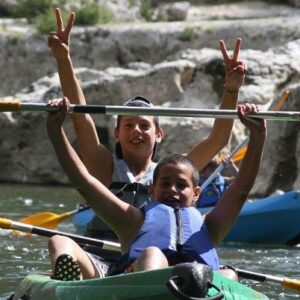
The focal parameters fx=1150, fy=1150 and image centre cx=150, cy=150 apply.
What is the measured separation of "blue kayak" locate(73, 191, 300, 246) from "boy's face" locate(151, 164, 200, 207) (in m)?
5.04

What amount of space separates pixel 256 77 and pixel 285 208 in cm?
616

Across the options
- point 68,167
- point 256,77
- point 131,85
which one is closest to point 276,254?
point 68,167

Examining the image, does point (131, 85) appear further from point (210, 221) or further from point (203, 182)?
point (210, 221)

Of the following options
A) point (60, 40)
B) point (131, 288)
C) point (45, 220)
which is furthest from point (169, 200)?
point (45, 220)

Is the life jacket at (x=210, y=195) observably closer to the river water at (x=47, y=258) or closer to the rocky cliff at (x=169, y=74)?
the river water at (x=47, y=258)

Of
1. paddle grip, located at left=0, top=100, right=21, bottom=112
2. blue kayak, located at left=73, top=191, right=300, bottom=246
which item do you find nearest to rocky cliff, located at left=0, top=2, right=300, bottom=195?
blue kayak, located at left=73, top=191, right=300, bottom=246

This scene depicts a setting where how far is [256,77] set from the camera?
15461 millimetres

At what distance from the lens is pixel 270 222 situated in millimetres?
9625

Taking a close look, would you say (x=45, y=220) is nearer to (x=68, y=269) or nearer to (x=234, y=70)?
(x=234, y=70)

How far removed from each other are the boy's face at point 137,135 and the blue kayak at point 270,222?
411cm

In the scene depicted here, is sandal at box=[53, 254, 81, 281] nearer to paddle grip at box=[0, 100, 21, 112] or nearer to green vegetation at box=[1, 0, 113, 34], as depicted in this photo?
paddle grip at box=[0, 100, 21, 112]

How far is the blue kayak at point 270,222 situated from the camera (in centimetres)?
948

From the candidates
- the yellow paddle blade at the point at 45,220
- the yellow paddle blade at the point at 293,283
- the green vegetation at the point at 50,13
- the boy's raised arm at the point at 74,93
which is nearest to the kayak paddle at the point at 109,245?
the yellow paddle blade at the point at 293,283

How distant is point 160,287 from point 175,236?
1.69 ft
